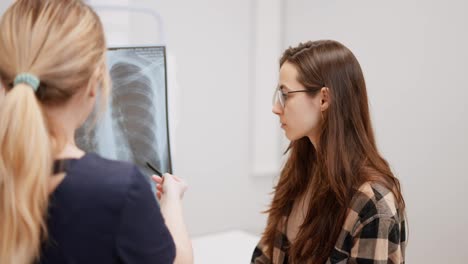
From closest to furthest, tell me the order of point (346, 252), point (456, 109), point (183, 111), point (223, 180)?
point (346, 252) < point (456, 109) < point (183, 111) < point (223, 180)

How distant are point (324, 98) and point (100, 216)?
0.82m

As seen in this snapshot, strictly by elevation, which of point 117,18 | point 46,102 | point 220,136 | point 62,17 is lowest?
point 220,136

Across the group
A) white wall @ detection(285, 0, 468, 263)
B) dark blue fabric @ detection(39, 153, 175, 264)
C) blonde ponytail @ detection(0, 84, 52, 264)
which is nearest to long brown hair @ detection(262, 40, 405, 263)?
dark blue fabric @ detection(39, 153, 175, 264)

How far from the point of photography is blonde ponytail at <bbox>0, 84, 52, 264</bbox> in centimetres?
78

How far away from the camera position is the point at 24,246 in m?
0.81

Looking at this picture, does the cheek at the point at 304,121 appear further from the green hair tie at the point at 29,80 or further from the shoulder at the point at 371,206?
the green hair tie at the point at 29,80

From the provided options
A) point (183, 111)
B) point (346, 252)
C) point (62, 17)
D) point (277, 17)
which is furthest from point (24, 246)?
point (277, 17)

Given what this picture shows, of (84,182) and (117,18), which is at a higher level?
(117,18)

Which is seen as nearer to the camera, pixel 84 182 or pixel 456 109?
pixel 84 182

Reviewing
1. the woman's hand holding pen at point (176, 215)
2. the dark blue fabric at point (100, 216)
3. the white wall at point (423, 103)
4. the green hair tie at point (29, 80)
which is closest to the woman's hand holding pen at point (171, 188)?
the woman's hand holding pen at point (176, 215)

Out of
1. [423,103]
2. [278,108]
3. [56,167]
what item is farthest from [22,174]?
[423,103]

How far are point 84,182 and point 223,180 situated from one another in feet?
7.36

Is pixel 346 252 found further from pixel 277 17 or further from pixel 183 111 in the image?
pixel 277 17

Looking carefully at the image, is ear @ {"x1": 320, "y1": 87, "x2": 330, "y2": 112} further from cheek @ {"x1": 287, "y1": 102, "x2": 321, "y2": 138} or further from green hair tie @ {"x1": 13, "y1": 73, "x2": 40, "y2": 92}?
green hair tie @ {"x1": 13, "y1": 73, "x2": 40, "y2": 92}
